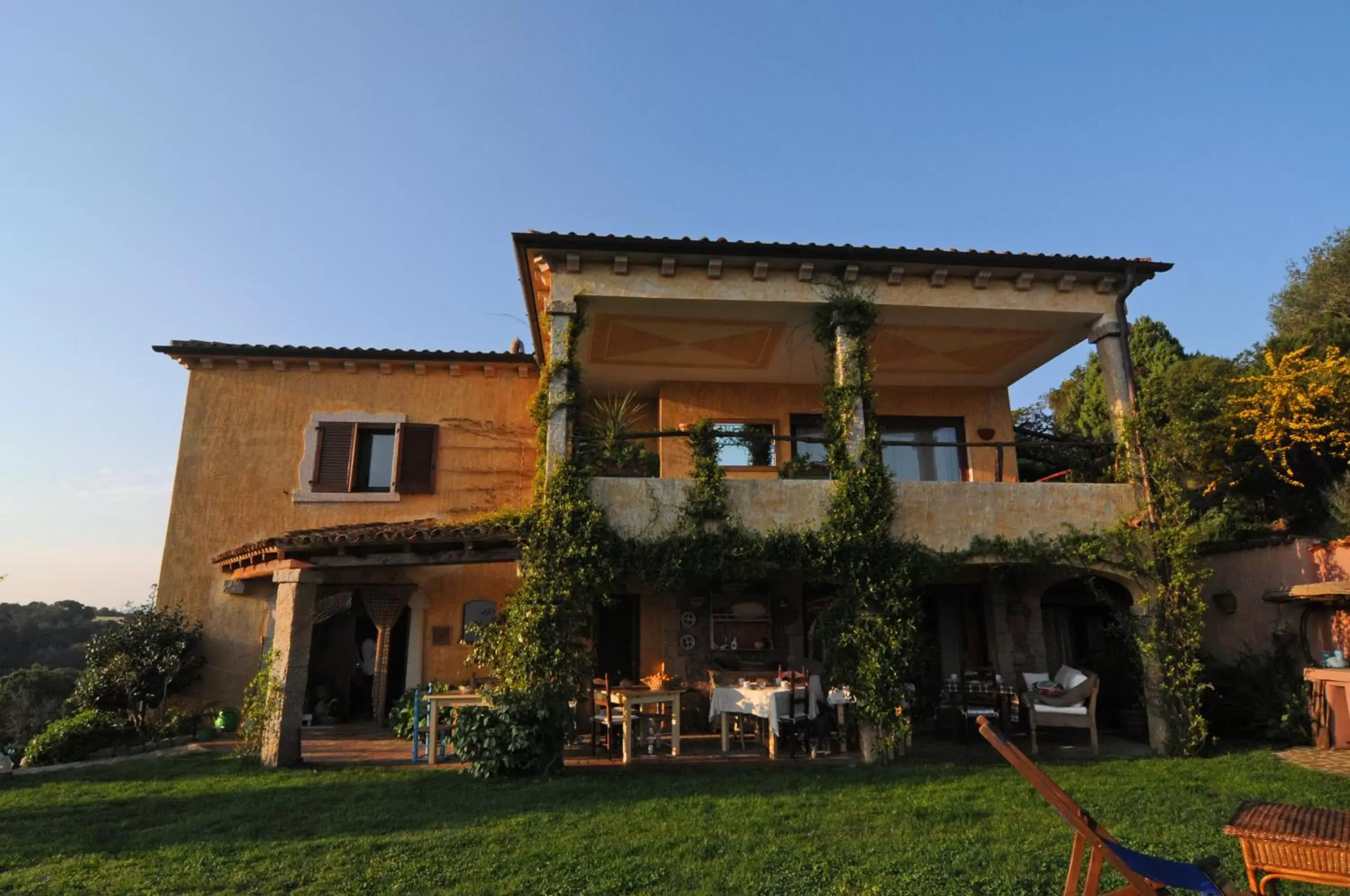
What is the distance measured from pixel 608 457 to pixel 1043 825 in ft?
17.5

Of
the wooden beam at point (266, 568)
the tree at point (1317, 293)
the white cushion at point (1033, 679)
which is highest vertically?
the tree at point (1317, 293)

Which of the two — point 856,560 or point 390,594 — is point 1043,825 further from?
point 390,594

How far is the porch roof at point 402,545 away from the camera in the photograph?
8305 mm

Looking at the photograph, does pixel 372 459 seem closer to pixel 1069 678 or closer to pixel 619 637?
pixel 619 637

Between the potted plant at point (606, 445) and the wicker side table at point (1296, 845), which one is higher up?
the potted plant at point (606, 445)

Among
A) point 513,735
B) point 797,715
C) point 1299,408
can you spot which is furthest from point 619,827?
point 1299,408

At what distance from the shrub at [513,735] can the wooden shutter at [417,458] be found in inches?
217

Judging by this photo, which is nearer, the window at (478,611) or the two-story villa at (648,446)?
the two-story villa at (648,446)

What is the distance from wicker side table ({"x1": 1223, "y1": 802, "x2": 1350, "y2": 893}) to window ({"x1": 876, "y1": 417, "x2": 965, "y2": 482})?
830 centimetres

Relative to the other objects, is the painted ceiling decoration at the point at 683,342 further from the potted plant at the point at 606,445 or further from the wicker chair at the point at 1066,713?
the wicker chair at the point at 1066,713

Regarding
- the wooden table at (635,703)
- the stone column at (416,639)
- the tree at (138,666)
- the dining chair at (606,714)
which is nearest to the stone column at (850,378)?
the wooden table at (635,703)

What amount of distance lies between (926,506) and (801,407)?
3.82m

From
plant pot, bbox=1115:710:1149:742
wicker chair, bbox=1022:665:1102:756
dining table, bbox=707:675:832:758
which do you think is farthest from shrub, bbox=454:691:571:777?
plant pot, bbox=1115:710:1149:742

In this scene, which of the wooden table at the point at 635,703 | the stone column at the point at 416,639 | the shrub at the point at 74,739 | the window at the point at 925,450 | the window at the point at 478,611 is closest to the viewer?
the wooden table at the point at 635,703
